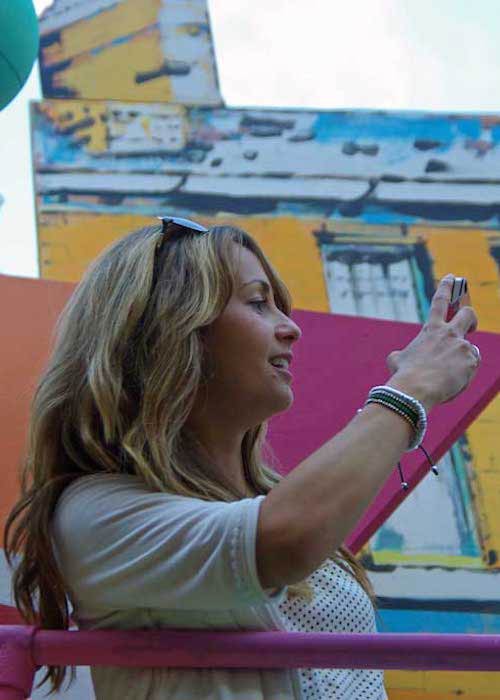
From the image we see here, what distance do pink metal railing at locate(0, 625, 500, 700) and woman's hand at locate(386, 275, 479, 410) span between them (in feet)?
0.81

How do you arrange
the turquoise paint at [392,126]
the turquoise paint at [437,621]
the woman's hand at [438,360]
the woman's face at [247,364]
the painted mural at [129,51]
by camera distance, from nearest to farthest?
the woman's hand at [438,360]
the woman's face at [247,364]
the turquoise paint at [437,621]
the turquoise paint at [392,126]
the painted mural at [129,51]

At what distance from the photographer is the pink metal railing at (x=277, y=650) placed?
1111mm

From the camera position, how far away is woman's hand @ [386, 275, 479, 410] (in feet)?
3.82

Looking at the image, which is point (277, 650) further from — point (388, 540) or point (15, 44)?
point (388, 540)

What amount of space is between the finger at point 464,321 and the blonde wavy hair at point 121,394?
281mm

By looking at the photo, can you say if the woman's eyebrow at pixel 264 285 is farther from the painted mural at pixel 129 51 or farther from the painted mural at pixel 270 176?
the painted mural at pixel 129 51

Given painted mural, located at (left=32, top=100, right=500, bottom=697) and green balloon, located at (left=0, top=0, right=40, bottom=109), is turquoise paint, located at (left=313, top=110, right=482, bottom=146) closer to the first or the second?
painted mural, located at (left=32, top=100, right=500, bottom=697)

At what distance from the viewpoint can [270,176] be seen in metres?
5.39

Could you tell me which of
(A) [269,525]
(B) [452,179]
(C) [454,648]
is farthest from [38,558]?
(B) [452,179]

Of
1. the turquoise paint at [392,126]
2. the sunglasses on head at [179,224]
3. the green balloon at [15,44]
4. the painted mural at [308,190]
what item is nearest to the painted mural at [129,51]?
the painted mural at [308,190]

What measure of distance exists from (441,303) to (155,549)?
44cm

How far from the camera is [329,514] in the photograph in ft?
3.40

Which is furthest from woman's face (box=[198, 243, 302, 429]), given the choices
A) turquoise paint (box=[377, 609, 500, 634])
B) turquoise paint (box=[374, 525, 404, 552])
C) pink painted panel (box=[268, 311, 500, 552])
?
turquoise paint (box=[374, 525, 404, 552])

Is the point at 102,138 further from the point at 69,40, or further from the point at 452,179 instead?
the point at 452,179
